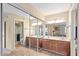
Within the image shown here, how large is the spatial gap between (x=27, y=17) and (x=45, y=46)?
1.11 meters

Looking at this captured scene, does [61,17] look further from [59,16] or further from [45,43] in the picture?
[45,43]

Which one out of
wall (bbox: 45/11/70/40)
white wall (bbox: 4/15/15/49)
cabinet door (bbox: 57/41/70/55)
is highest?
wall (bbox: 45/11/70/40)

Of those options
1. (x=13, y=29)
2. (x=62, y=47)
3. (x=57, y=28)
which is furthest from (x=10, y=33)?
(x=62, y=47)

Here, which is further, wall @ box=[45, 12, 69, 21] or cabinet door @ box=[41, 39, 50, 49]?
cabinet door @ box=[41, 39, 50, 49]

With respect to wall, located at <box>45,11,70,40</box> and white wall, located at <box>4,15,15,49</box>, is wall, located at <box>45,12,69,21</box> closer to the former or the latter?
wall, located at <box>45,11,70,40</box>

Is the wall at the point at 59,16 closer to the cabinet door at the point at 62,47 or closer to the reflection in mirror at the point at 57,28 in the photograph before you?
the reflection in mirror at the point at 57,28

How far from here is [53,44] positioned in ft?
9.28

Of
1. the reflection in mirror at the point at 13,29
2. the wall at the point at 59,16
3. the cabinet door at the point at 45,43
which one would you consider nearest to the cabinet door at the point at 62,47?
the cabinet door at the point at 45,43

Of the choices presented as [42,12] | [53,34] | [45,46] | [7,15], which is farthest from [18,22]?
[45,46]

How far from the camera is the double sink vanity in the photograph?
101 inches

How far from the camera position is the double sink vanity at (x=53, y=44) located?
2.57m

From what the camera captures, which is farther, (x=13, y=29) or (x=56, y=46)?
(x=56, y=46)

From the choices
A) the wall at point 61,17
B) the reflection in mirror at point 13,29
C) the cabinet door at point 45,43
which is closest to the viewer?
the reflection in mirror at point 13,29

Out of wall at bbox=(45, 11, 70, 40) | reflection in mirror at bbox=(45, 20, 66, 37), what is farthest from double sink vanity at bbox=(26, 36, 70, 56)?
wall at bbox=(45, 11, 70, 40)
